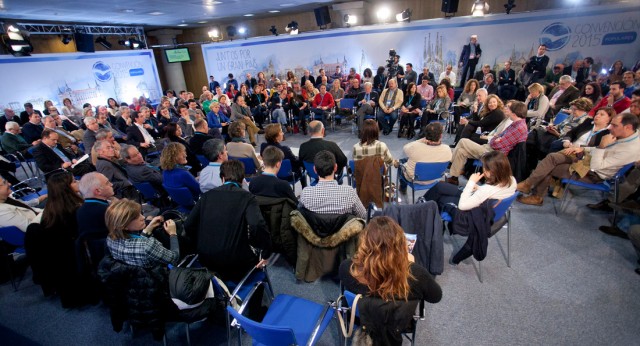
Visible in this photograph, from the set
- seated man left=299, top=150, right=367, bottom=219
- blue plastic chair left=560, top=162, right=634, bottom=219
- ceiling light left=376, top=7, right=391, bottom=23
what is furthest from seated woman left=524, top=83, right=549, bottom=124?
ceiling light left=376, top=7, right=391, bottom=23

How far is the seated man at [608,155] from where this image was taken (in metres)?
3.26

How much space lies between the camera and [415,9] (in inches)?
417

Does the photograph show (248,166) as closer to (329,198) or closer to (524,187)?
(329,198)

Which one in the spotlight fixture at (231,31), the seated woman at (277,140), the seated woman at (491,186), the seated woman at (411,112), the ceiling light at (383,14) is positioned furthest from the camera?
the spotlight fixture at (231,31)

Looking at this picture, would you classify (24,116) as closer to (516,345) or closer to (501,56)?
(516,345)

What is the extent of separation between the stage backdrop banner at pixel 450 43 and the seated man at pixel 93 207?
9.92 meters

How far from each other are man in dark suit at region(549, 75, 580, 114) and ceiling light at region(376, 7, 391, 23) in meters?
6.49

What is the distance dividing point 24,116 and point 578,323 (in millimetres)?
12041

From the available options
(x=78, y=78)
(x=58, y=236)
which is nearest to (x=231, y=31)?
(x=78, y=78)

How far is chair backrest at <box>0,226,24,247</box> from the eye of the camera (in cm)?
283

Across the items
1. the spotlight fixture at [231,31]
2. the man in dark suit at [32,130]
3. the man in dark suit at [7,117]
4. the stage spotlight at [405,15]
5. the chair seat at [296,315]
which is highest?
the spotlight fixture at [231,31]

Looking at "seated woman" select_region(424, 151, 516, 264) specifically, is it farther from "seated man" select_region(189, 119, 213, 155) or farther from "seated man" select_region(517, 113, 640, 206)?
"seated man" select_region(189, 119, 213, 155)

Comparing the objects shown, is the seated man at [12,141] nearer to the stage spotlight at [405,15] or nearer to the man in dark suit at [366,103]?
the man in dark suit at [366,103]

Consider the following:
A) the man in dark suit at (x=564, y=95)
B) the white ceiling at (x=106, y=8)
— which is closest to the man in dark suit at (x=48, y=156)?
the white ceiling at (x=106, y=8)
